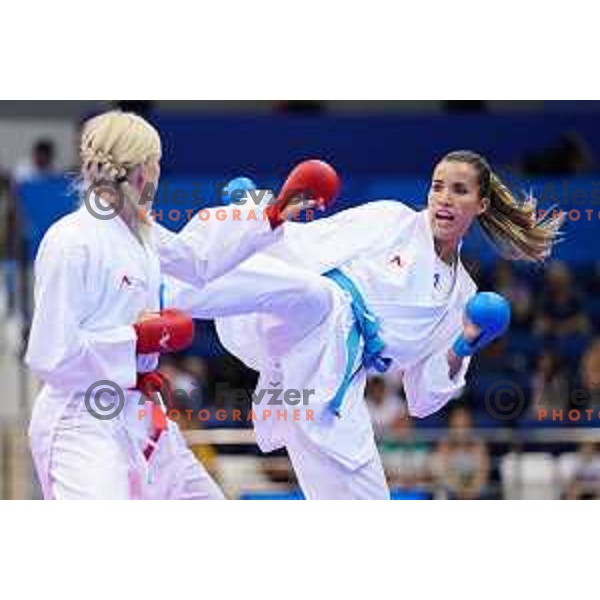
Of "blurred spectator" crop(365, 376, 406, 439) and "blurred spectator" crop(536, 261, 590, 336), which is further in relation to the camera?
"blurred spectator" crop(536, 261, 590, 336)

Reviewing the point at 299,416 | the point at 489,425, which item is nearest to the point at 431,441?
the point at 489,425

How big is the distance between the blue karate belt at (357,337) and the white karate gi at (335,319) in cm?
2

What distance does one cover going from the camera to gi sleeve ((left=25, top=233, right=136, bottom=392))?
7969mm

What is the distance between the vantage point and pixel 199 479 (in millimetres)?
8320

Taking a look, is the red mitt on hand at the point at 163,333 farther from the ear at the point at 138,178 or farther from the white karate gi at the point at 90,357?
the ear at the point at 138,178

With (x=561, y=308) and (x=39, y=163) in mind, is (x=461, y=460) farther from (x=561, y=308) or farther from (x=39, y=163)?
(x=39, y=163)

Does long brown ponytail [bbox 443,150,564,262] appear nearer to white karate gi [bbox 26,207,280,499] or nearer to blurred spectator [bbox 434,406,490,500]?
blurred spectator [bbox 434,406,490,500]

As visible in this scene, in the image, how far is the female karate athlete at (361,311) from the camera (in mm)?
8500

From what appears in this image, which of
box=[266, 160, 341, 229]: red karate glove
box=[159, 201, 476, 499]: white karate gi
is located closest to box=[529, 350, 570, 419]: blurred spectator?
box=[159, 201, 476, 499]: white karate gi


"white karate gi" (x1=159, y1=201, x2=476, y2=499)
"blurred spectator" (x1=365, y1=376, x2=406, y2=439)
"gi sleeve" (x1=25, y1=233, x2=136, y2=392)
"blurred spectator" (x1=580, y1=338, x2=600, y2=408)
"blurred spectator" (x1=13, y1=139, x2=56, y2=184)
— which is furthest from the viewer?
"blurred spectator" (x1=13, y1=139, x2=56, y2=184)

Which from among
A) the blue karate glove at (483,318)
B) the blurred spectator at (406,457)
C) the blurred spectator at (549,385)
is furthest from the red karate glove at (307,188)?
the blurred spectator at (549,385)

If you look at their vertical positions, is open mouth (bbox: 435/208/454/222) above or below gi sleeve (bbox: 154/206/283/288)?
above

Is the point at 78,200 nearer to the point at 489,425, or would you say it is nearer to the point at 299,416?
the point at 299,416

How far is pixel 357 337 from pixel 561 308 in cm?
160
